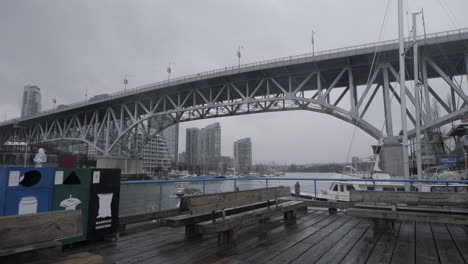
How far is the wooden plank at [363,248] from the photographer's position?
12.1 ft

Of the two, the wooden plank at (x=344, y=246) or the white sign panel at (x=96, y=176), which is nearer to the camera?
the wooden plank at (x=344, y=246)

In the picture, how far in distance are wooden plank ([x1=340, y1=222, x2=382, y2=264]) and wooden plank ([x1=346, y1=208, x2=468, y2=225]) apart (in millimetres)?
402

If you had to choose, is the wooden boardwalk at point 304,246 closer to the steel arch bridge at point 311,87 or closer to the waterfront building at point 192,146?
the steel arch bridge at point 311,87

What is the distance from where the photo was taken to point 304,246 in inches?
A: 170

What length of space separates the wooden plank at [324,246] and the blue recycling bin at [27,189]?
372cm

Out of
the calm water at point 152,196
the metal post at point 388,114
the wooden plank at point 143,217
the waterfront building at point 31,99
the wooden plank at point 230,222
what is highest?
the waterfront building at point 31,99

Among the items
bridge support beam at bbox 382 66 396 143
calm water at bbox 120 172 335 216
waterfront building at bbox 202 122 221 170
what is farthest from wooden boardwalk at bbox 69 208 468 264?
waterfront building at bbox 202 122 221 170

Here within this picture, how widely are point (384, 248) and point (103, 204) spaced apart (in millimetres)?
4724

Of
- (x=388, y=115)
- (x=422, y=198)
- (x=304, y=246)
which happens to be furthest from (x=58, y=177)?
(x=388, y=115)

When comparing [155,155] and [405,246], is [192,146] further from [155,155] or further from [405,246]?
[405,246]

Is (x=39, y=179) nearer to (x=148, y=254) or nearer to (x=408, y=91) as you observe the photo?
(x=148, y=254)

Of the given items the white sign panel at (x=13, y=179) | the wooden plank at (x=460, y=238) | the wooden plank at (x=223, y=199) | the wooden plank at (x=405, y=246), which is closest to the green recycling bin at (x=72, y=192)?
the white sign panel at (x=13, y=179)

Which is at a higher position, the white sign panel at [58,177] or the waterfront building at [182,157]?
the waterfront building at [182,157]

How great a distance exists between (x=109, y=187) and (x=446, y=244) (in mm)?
5883
